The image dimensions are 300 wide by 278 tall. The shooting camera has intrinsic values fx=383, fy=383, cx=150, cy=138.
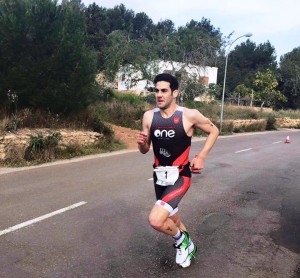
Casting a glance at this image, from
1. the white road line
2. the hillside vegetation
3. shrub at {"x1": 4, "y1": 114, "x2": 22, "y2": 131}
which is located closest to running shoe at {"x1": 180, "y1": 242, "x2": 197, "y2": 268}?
the white road line

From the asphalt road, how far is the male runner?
0.74 meters

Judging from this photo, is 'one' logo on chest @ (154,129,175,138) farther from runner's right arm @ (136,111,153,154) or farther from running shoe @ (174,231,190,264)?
running shoe @ (174,231,190,264)

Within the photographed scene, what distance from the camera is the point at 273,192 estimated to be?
29.4 feet

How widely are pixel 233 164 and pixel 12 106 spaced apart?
7.78 metres

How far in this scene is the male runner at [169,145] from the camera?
4074mm

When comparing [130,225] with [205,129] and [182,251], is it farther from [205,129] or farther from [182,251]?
[205,129]

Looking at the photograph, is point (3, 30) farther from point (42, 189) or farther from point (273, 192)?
point (273, 192)

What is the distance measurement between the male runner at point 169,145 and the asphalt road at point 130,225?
739 millimetres

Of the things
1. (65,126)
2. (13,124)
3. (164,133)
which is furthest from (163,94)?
(65,126)

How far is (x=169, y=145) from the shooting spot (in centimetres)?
413

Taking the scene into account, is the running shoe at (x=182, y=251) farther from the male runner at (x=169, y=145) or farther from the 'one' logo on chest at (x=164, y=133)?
the 'one' logo on chest at (x=164, y=133)

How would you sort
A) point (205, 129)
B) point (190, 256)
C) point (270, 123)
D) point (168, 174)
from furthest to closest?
point (270, 123), point (190, 256), point (205, 129), point (168, 174)

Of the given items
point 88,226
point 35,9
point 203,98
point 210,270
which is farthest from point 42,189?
point 203,98

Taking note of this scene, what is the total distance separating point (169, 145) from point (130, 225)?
7.26 feet
